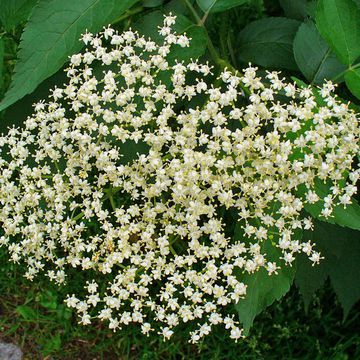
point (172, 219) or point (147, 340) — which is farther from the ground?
point (172, 219)

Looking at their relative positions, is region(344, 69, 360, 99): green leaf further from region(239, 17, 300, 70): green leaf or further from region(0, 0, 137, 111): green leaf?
region(0, 0, 137, 111): green leaf

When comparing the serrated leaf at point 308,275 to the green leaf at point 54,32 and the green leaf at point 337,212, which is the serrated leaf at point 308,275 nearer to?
the green leaf at point 337,212

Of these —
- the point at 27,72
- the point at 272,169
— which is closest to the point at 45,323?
the point at 27,72

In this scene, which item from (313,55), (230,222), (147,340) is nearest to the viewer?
(313,55)

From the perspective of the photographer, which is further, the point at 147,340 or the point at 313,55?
the point at 147,340

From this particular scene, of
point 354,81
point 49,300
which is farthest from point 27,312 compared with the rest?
point 354,81

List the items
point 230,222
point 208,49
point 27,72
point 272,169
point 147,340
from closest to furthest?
point 272,169, point 27,72, point 208,49, point 230,222, point 147,340

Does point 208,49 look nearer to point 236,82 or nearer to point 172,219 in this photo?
point 236,82

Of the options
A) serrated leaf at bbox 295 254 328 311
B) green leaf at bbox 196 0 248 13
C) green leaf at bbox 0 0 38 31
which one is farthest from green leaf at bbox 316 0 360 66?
green leaf at bbox 0 0 38 31
